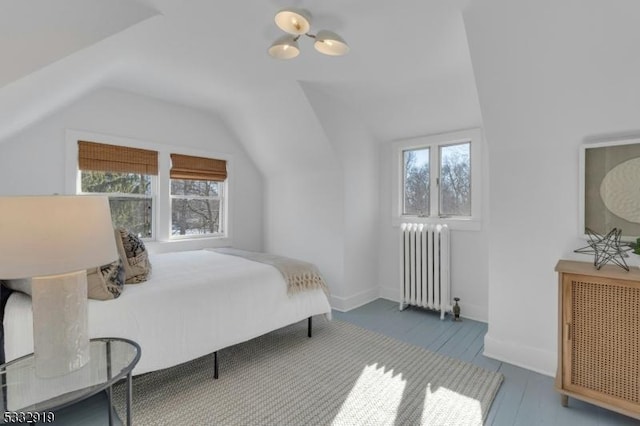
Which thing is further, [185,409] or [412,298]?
[412,298]

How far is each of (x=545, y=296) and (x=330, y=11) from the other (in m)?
2.44

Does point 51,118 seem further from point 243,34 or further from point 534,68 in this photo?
point 534,68

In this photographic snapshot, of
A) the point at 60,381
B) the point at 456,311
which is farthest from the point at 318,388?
the point at 456,311

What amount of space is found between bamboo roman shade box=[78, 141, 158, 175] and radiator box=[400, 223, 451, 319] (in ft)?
9.62

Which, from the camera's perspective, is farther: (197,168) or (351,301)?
(197,168)

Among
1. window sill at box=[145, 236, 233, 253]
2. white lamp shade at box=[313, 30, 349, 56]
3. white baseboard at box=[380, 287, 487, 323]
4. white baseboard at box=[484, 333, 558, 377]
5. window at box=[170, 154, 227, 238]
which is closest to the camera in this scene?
white lamp shade at box=[313, 30, 349, 56]

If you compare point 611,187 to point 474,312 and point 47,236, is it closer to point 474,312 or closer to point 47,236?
point 474,312

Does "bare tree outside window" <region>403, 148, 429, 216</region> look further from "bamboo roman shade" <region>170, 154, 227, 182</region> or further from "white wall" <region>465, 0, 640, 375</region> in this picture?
"bamboo roman shade" <region>170, 154, 227, 182</region>

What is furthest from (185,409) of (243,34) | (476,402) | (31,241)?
(243,34)

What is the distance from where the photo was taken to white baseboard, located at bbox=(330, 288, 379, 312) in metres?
3.63

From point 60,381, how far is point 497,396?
7.58 feet

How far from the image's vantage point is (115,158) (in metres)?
3.24

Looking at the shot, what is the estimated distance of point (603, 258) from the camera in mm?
1979

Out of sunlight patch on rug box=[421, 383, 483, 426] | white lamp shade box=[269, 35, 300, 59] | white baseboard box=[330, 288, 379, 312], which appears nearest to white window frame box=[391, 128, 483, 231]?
white baseboard box=[330, 288, 379, 312]
